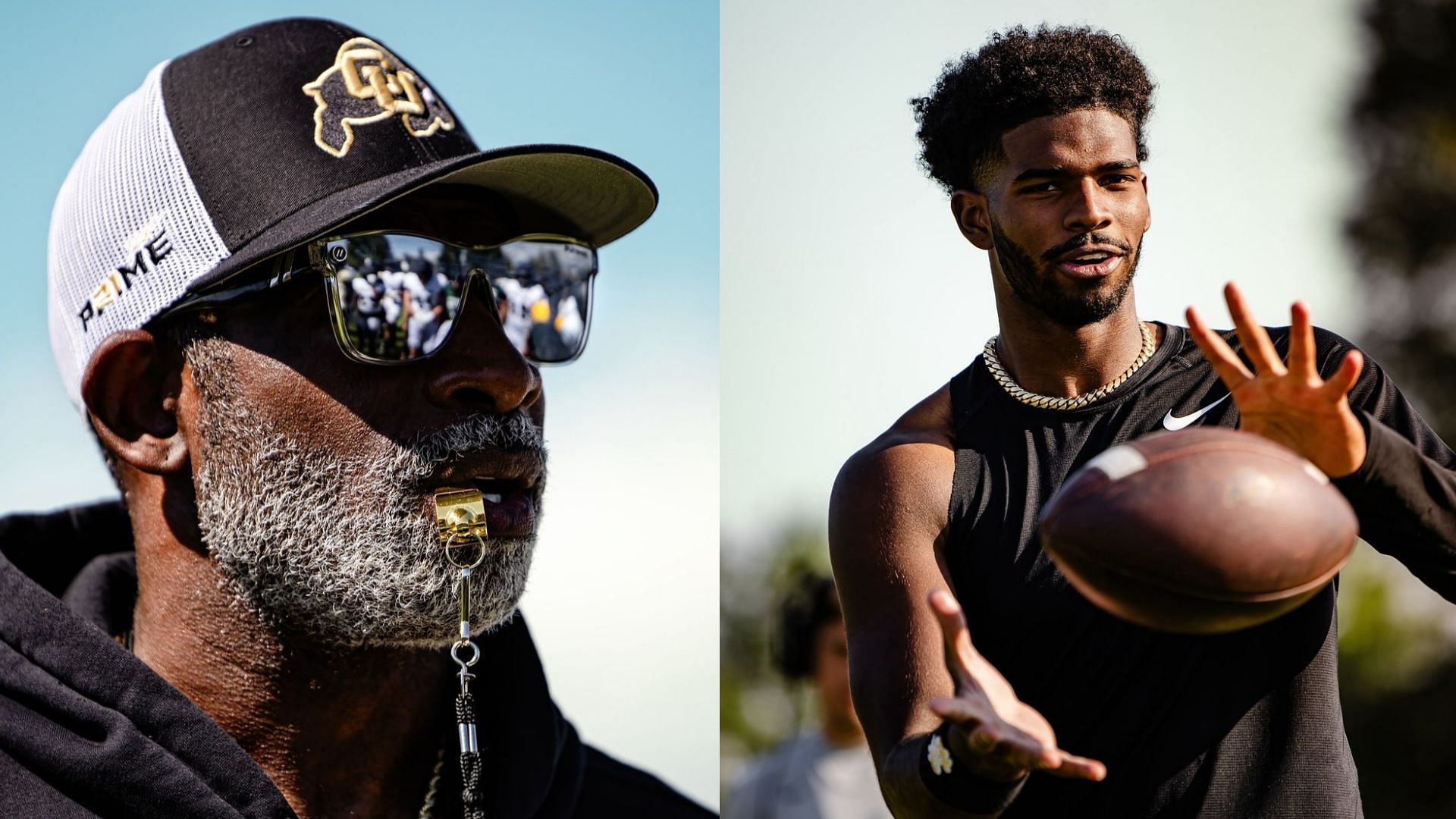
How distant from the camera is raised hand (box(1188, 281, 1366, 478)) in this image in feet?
7.74

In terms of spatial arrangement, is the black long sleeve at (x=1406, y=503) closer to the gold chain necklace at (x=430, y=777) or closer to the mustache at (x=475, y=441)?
the mustache at (x=475, y=441)

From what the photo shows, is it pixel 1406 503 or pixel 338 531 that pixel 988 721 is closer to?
pixel 1406 503

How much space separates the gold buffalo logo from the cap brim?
15 cm

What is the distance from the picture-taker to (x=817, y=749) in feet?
17.8

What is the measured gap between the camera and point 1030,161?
8.97ft

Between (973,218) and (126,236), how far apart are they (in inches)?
69.7

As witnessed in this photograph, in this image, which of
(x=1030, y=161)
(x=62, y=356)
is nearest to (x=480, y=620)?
(x=62, y=356)

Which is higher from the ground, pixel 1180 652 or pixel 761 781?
pixel 1180 652

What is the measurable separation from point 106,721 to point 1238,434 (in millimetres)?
2063

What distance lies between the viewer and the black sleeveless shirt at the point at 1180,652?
251cm

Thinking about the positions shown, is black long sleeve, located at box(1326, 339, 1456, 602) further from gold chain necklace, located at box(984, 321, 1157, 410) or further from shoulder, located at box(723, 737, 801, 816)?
shoulder, located at box(723, 737, 801, 816)

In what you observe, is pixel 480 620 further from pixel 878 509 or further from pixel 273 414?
pixel 878 509

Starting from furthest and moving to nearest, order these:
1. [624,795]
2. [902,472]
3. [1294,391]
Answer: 1. [624,795]
2. [902,472]
3. [1294,391]

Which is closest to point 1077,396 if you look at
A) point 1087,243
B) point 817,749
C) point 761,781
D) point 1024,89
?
point 1087,243
